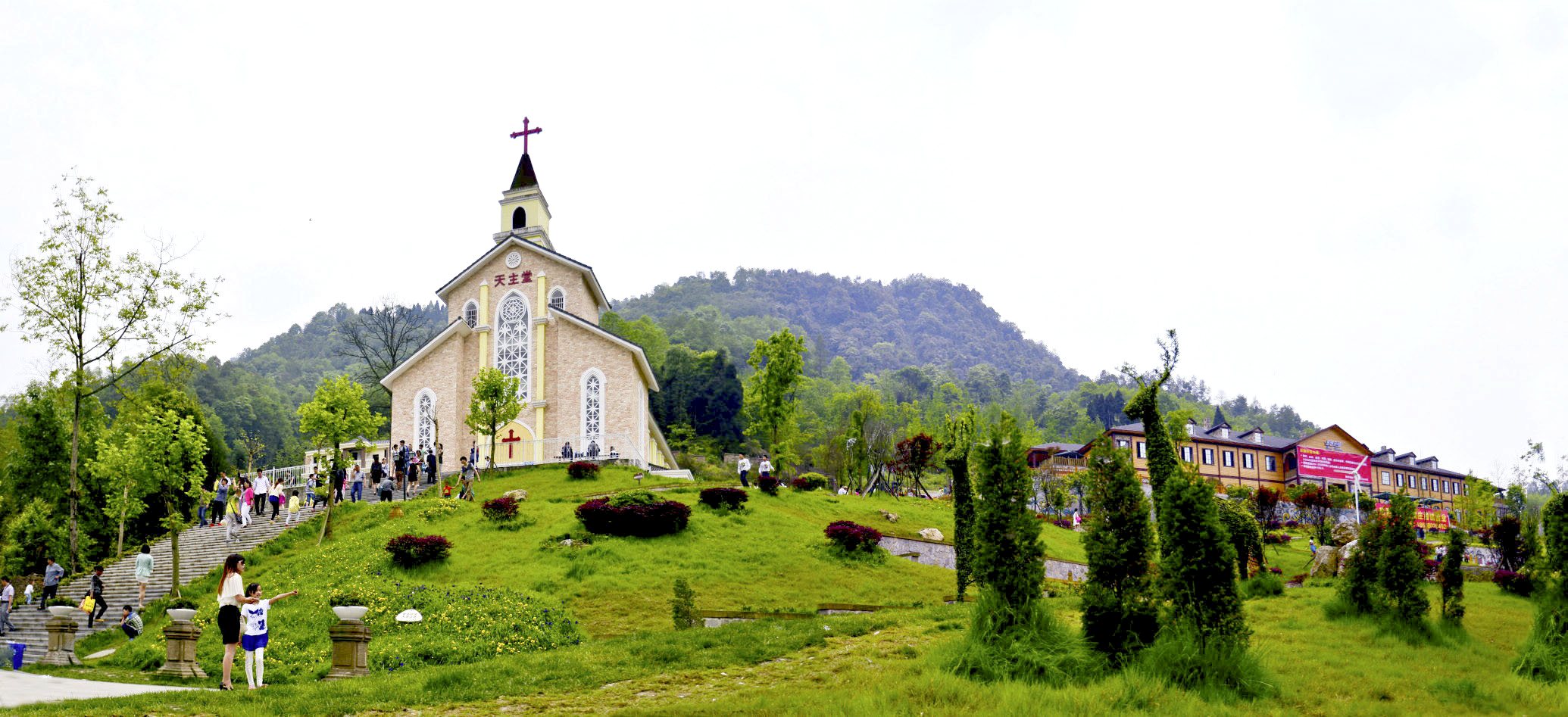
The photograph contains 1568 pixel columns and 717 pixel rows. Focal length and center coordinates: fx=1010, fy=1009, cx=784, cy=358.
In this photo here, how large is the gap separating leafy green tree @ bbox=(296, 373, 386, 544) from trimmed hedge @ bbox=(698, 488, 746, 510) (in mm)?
9244

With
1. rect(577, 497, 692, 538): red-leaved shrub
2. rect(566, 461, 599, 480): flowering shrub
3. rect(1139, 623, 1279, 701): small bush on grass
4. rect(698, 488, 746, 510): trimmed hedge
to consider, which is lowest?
rect(1139, 623, 1279, 701): small bush on grass

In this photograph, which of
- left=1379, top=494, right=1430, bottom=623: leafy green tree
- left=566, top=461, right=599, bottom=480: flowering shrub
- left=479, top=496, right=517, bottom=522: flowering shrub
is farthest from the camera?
left=566, top=461, right=599, bottom=480: flowering shrub

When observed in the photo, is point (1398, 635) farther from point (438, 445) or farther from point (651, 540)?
point (438, 445)

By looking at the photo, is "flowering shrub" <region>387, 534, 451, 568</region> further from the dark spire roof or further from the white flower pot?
the dark spire roof

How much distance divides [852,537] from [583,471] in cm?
1135

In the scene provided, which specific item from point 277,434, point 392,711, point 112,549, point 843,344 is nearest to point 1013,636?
point 392,711

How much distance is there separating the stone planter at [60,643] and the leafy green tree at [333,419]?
8290mm

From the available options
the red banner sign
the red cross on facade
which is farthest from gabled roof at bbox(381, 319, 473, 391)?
the red banner sign

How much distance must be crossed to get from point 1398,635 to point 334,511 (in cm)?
2505

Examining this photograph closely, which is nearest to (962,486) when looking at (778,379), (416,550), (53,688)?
(416,550)

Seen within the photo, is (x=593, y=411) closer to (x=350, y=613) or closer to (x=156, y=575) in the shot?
(x=156, y=575)

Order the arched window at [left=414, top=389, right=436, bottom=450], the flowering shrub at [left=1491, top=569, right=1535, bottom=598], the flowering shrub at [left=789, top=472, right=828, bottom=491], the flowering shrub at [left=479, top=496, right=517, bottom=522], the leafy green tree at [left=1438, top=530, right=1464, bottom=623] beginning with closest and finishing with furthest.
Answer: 1. the leafy green tree at [left=1438, top=530, right=1464, bottom=623]
2. the flowering shrub at [left=1491, top=569, right=1535, bottom=598]
3. the flowering shrub at [left=479, top=496, right=517, bottom=522]
4. the flowering shrub at [left=789, top=472, right=828, bottom=491]
5. the arched window at [left=414, top=389, right=436, bottom=450]

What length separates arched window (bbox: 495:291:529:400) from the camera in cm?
3838

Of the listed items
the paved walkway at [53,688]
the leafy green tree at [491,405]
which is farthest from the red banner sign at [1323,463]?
the paved walkway at [53,688]
